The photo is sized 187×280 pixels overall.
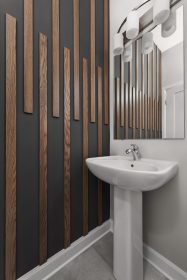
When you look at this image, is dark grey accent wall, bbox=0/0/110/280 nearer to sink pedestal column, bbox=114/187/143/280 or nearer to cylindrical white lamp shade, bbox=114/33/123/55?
cylindrical white lamp shade, bbox=114/33/123/55

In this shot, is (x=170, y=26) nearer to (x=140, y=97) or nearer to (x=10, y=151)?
(x=140, y=97)

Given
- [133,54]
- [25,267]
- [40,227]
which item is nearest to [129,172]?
[40,227]

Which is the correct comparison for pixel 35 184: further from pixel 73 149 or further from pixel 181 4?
pixel 181 4

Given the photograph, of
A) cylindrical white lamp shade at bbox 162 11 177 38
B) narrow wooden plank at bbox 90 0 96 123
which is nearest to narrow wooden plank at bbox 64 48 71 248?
narrow wooden plank at bbox 90 0 96 123

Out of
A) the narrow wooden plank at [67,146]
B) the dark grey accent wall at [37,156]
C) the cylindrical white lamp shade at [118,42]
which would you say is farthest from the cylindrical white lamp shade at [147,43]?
the narrow wooden plank at [67,146]

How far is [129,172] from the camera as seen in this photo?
82cm

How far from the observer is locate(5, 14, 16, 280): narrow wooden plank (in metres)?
0.90

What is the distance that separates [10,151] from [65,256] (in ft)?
2.94

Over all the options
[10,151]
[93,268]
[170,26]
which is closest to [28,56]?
[10,151]

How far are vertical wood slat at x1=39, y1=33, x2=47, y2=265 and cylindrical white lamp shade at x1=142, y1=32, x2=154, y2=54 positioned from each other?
76 cm

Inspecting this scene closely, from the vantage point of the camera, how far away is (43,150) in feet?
3.49

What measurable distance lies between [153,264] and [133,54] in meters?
1.67

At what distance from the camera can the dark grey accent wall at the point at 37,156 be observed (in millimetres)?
945

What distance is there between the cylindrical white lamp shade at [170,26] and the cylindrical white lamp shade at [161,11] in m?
0.04
